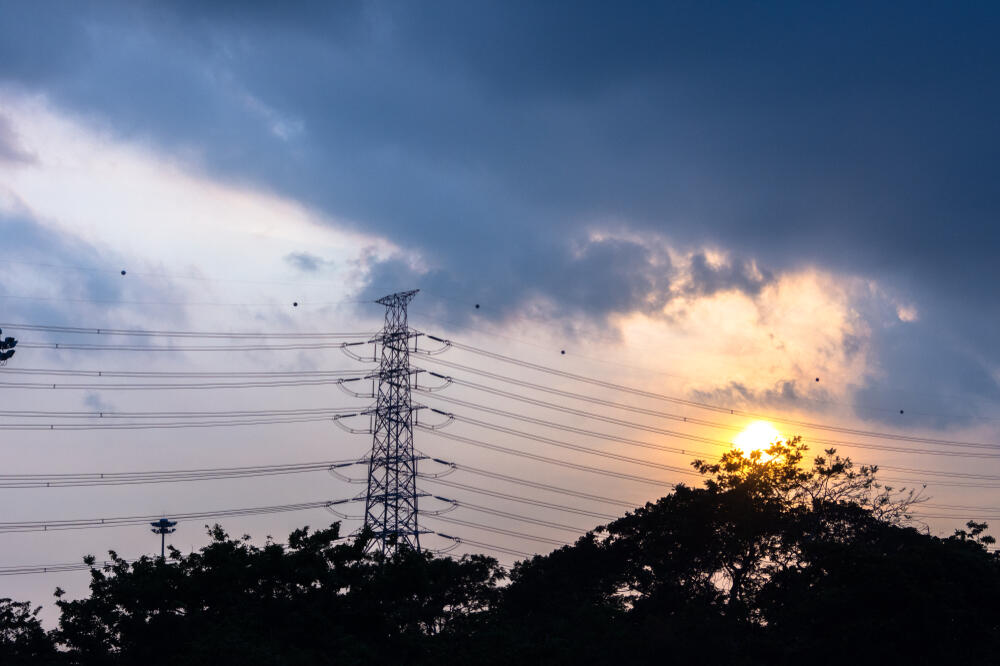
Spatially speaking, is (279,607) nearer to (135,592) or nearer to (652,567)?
(135,592)

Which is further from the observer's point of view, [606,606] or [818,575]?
[606,606]

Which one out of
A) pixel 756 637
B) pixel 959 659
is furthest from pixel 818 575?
pixel 959 659

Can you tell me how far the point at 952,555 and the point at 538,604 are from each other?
27.5 metres

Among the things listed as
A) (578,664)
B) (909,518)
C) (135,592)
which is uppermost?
(909,518)

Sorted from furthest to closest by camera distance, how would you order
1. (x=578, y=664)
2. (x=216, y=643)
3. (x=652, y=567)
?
(x=652, y=567) < (x=578, y=664) < (x=216, y=643)

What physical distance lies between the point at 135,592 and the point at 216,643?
6631mm

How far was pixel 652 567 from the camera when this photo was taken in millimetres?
66438

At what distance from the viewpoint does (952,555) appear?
4694 centimetres

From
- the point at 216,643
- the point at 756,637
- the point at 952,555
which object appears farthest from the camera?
the point at 756,637

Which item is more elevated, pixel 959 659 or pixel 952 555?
pixel 952 555

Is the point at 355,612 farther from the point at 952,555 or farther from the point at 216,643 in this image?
the point at 952,555

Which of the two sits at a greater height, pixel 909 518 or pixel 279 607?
pixel 909 518

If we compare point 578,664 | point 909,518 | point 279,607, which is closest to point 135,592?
point 279,607

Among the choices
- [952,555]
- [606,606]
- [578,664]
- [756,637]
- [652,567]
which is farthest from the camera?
[652,567]
